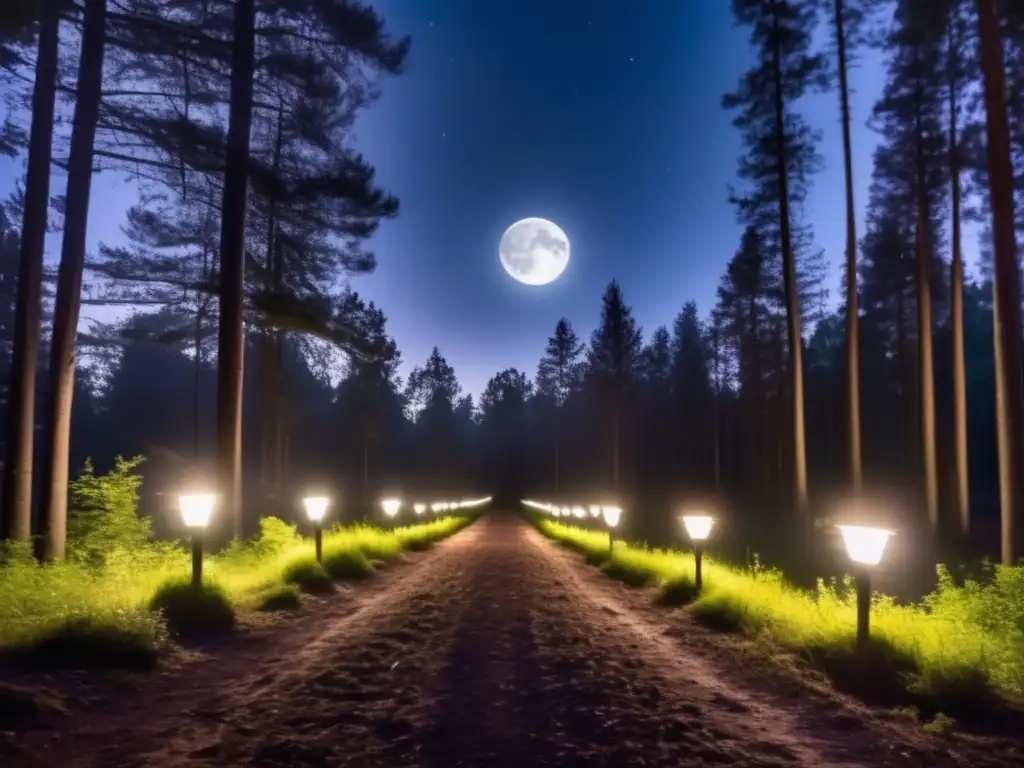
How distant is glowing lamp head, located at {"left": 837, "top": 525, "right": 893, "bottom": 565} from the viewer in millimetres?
6559

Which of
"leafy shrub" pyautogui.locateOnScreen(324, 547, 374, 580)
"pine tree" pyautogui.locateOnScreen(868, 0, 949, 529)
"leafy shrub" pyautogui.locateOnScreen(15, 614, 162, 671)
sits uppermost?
"pine tree" pyautogui.locateOnScreen(868, 0, 949, 529)

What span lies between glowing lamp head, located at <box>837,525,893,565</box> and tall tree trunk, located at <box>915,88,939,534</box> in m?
16.2

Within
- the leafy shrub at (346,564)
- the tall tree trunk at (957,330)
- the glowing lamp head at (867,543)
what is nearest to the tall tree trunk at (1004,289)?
the glowing lamp head at (867,543)

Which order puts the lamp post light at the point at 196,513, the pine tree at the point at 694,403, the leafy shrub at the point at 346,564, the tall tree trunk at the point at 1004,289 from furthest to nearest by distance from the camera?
the pine tree at the point at 694,403 < the leafy shrub at the point at 346,564 < the tall tree trunk at the point at 1004,289 < the lamp post light at the point at 196,513

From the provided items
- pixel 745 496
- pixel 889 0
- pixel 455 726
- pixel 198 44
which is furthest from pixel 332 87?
pixel 745 496

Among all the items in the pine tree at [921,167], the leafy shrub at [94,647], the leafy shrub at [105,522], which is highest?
the pine tree at [921,167]

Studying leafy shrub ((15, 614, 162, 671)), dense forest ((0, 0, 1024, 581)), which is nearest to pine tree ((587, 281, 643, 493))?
dense forest ((0, 0, 1024, 581))

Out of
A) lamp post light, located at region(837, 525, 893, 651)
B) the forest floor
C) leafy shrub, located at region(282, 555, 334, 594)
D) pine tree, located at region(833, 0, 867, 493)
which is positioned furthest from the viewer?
pine tree, located at region(833, 0, 867, 493)

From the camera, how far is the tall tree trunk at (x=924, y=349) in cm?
2038

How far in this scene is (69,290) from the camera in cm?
1134

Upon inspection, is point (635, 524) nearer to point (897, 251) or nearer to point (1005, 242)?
point (897, 251)

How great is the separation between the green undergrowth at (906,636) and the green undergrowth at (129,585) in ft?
20.6

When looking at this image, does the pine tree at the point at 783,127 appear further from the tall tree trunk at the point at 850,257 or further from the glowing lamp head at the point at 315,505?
the glowing lamp head at the point at 315,505

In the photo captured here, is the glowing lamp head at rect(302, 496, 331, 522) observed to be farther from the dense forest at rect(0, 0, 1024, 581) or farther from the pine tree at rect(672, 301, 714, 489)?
the pine tree at rect(672, 301, 714, 489)
